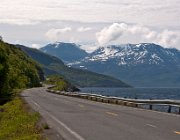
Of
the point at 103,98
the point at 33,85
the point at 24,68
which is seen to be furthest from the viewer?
the point at 33,85

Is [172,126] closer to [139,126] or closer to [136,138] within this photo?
[139,126]

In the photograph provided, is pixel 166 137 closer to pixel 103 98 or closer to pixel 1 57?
pixel 103 98

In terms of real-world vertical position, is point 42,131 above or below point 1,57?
below

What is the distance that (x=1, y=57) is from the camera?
76.8 metres

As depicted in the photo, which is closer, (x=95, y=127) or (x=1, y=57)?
(x=95, y=127)

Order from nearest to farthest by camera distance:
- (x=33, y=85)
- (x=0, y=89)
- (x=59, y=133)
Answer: (x=59, y=133), (x=0, y=89), (x=33, y=85)

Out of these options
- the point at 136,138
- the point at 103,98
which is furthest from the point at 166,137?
the point at 103,98

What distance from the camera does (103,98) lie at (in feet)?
192

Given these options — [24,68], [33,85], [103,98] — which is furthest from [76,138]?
[33,85]

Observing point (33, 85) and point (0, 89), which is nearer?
point (0, 89)

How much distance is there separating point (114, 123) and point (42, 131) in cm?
506

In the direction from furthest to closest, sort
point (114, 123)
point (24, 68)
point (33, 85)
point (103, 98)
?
point (33, 85) < point (24, 68) < point (103, 98) < point (114, 123)

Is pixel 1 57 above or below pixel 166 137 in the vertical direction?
above

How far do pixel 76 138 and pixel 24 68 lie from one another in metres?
143
